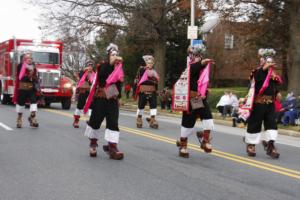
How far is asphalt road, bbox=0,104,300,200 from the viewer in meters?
6.82

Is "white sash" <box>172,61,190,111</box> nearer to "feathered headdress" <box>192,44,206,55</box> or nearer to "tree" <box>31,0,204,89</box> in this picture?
"feathered headdress" <box>192,44,206,55</box>

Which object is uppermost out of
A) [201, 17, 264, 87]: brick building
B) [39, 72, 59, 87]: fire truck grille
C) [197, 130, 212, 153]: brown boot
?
[201, 17, 264, 87]: brick building

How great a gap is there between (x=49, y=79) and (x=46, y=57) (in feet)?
3.45

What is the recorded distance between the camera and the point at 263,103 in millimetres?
10156

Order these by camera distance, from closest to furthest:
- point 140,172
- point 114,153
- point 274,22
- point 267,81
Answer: point 140,172
point 114,153
point 267,81
point 274,22

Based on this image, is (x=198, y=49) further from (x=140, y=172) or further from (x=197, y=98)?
(x=140, y=172)

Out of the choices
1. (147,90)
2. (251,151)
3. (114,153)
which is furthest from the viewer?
(147,90)

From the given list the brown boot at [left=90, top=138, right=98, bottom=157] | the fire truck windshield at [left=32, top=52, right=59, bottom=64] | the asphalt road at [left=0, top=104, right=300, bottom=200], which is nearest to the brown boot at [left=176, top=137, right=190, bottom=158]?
the asphalt road at [left=0, top=104, right=300, bottom=200]

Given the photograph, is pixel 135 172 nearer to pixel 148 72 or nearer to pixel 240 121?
pixel 148 72

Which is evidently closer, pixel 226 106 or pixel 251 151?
pixel 251 151

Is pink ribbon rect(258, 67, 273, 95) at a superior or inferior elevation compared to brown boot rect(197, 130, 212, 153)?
superior

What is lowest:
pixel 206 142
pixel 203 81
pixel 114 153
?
pixel 114 153

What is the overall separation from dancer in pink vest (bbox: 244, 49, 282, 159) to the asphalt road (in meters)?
0.31

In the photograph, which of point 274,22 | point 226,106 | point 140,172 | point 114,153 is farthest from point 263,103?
point 274,22
